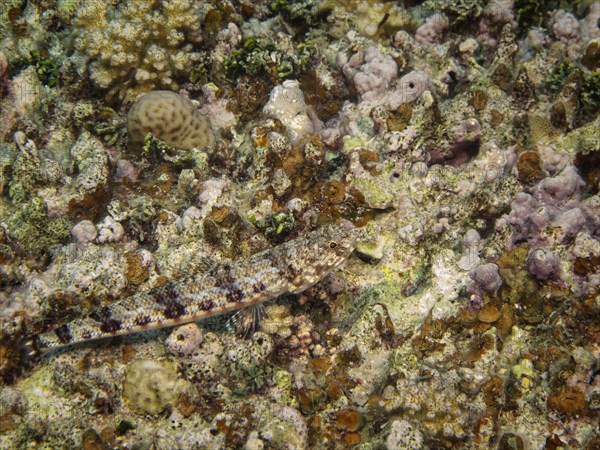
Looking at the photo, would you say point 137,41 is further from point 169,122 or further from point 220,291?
point 220,291

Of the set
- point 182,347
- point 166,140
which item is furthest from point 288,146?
point 182,347

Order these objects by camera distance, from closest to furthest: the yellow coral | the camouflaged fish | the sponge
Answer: the camouflaged fish
the sponge
the yellow coral

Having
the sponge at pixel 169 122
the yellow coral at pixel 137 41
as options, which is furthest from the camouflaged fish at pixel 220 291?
the yellow coral at pixel 137 41

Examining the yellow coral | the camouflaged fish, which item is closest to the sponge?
the yellow coral

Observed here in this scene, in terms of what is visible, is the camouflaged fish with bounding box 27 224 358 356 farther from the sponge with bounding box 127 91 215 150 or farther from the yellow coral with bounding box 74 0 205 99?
the yellow coral with bounding box 74 0 205 99

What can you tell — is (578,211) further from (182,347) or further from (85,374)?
(85,374)

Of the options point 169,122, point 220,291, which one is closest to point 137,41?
point 169,122

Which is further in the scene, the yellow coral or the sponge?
the yellow coral
